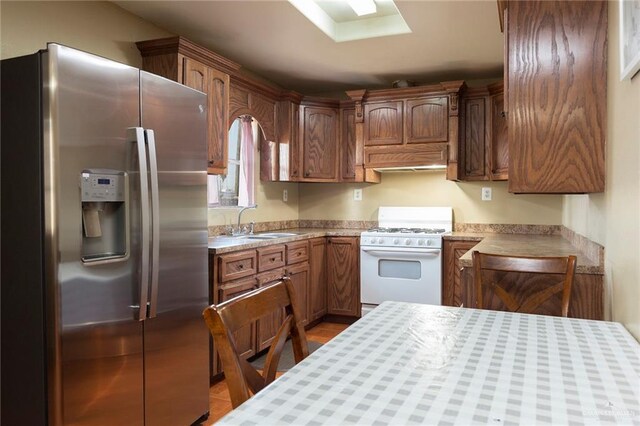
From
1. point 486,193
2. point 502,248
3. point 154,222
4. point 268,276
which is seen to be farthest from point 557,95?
point 486,193

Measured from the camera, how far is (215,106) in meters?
3.04

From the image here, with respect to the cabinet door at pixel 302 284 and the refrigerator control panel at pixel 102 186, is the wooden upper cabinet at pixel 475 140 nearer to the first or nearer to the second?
the cabinet door at pixel 302 284

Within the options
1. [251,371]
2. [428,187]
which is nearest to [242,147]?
[428,187]

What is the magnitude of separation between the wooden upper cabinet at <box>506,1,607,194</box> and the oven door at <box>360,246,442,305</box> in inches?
72.1

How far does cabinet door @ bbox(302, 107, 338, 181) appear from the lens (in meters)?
4.41

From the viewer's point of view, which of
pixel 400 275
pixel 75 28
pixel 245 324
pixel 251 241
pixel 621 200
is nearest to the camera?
pixel 245 324

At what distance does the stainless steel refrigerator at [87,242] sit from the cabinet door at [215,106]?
74 cm

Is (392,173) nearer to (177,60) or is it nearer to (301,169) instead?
(301,169)

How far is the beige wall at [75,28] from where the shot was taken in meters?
2.14

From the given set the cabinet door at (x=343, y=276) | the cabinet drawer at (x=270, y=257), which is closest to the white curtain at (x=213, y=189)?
the cabinet drawer at (x=270, y=257)

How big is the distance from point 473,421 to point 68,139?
5.25 ft

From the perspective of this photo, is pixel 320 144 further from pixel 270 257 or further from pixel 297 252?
pixel 270 257

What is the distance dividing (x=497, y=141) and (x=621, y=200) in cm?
251

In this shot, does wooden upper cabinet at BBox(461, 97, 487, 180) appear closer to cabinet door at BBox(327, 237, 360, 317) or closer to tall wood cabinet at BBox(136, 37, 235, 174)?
cabinet door at BBox(327, 237, 360, 317)
